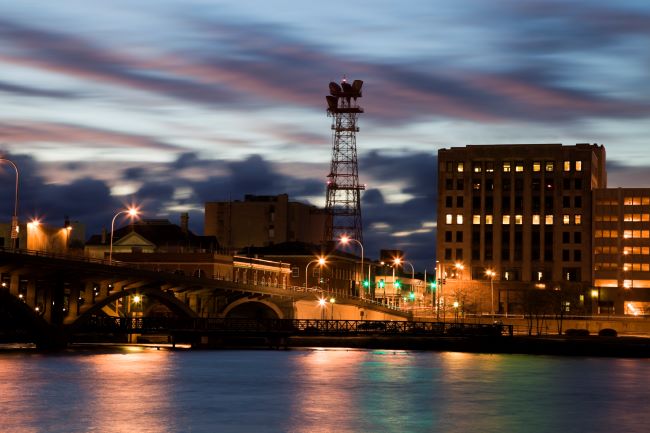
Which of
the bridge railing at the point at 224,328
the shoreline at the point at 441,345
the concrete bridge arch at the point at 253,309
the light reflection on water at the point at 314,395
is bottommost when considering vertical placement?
the light reflection on water at the point at 314,395

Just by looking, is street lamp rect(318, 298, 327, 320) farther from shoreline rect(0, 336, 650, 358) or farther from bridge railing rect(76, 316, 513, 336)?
bridge railing rect(76, 316, 513, 336)

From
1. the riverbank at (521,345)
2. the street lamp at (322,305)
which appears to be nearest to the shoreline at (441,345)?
the riverbank at (521,345)

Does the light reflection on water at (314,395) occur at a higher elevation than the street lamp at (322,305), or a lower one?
lower

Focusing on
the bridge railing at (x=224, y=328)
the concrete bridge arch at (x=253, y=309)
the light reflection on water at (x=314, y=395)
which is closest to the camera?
the light reflection on water at (x=314, y=395)

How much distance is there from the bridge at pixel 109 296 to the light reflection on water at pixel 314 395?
476cm

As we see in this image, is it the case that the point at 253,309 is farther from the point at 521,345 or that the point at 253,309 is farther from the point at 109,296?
the point at 109,296

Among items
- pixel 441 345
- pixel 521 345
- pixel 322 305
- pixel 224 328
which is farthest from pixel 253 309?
pixel 521 345

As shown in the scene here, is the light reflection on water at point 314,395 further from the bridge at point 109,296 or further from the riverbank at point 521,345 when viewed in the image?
the riverbank at point 521,345

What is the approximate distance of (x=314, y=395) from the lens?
74.9m

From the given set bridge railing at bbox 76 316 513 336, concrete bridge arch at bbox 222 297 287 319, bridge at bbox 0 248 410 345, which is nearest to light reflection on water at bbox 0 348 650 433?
bridge at bbox 0 248 410 345

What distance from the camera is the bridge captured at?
4225 inches

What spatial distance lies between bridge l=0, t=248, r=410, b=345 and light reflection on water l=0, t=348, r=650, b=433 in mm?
4758

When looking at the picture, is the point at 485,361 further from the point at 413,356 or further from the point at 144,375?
the point at 144,375

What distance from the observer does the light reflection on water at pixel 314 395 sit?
5859 cm
